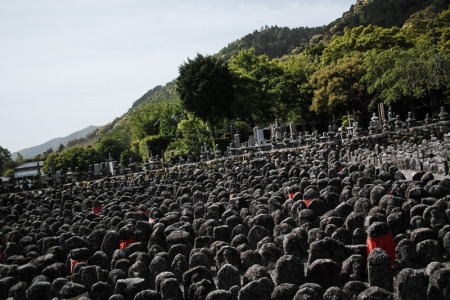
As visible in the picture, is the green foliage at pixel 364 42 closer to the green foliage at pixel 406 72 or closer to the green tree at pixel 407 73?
the green tree at pixel 407 73

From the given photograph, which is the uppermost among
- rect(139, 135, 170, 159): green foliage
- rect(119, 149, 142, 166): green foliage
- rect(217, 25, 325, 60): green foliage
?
rect(217, 25, 325, 60): green foliage

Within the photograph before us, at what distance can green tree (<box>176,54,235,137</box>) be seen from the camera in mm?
45562

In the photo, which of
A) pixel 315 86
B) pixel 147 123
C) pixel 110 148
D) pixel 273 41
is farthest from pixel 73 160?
pixel 273 41

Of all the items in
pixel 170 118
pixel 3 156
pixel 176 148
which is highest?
pixel 170 118

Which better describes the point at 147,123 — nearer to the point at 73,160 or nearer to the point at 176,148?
the point at 73,160

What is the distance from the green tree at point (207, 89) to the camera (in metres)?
45.6

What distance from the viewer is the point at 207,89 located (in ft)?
150

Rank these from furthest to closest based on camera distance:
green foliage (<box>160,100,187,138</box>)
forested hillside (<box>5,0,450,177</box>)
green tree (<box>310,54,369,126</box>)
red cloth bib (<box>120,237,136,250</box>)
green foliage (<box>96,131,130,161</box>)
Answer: green foliage (<box>160,100,187,138</box>)
green foliage (<box>96,131,130,161</box>)
green tree (<box>310,54,369,126</box>)
forested hillside (<box>5,0,450,177</box>)
red cloth bib (<box>120,237,136,250</box>)

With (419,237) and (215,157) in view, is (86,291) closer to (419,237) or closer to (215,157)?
(419,237)

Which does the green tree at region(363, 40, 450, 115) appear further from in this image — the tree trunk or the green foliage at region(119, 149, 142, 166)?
the green foliage at region(119, 149, 142, 166)

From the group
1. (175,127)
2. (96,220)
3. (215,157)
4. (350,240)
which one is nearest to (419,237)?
(350,240)

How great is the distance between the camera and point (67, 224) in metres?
16.9

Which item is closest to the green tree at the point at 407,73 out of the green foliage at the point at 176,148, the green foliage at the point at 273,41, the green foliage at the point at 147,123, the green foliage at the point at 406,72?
the green foliage at the point at 406,72

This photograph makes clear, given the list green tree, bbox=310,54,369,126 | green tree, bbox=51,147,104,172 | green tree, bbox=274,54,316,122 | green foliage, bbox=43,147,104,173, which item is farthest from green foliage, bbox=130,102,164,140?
green tree, bbox=310,54,369,126
